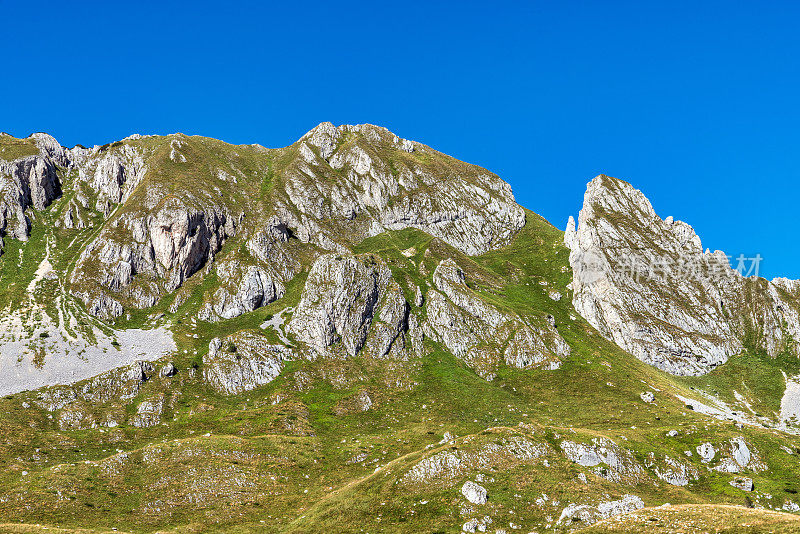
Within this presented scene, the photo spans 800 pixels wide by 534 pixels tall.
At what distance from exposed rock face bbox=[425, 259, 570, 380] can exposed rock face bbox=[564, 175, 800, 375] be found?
30976 mm

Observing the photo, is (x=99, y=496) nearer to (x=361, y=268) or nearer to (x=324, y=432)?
(x=324, y=432)

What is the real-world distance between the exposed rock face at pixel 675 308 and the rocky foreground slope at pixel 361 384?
842 millimetres

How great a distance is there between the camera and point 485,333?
158750 mm

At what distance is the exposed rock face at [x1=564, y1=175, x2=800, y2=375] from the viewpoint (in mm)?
170375

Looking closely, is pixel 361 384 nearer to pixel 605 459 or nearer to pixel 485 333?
pixel 485 333

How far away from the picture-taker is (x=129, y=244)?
17488 cm

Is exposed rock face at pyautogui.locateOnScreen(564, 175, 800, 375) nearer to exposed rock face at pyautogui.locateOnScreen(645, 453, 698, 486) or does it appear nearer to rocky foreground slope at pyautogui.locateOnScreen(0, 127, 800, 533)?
rocky foreground slope at pyautogui.locateOnScreen(0, 127, 800, 533)

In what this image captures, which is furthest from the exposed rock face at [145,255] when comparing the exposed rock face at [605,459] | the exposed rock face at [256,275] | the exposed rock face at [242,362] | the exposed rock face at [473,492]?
the exposed rock face at [605,459]

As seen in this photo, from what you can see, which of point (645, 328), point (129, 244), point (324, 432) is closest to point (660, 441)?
point (324, 432)

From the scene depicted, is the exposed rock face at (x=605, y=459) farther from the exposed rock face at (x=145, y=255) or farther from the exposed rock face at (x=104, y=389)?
the exposed rock face at (x=145, y=255)

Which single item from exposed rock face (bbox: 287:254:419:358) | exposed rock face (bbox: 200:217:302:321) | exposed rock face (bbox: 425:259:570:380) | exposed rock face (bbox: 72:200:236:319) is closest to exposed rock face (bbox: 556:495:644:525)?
exposed rock face (bbox: 425:259:570:380)

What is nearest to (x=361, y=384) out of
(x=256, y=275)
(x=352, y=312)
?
(x=352, y=312)

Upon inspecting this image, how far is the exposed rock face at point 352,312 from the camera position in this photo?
491 ft

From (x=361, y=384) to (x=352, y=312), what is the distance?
2555 centimetres
